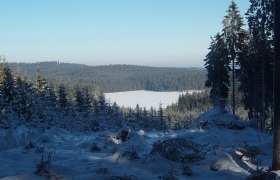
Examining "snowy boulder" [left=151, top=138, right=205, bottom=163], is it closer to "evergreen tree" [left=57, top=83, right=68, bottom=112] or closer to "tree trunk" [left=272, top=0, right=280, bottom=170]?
"tree trunk" [left=272, top=0, right=280, bottom=170]

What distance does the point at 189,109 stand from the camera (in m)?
142

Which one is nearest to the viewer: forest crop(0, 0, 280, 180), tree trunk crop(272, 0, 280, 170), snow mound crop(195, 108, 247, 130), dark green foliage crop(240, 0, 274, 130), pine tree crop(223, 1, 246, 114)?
forest crop(0, 0, 280, 180)

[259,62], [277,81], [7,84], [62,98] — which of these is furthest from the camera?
[62,98]

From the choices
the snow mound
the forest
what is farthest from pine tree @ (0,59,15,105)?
the snow mound

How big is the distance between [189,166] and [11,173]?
3.21m

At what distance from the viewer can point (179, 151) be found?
7.63m

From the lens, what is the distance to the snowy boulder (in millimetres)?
7343

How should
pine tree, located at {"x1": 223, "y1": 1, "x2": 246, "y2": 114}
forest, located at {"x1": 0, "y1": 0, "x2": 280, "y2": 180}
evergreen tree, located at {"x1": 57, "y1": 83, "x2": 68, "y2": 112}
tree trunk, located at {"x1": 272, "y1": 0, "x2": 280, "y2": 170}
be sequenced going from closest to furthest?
1. forest, located at {"x1": 0, "y1": 0, "x2": 280, "y2": 180}
2. tree trunk, located at {"x1": 272, "y1": 0, "x2": 280, "y2": 170}
3. pine tree, located at {"x1": 223, "y1": 1, "x2": 246, "y2": 114}
4. evergreen tree, located at {"x1": 57, "y1": 83, "x2": 68, "y2": 112}

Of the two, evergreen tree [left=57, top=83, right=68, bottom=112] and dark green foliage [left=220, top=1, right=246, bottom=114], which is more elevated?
dark green foliage [left=220, top=1, right=246, bottom=114]

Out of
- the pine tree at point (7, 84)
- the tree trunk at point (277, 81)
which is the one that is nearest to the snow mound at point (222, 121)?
the tree trunk at point (277, 81)

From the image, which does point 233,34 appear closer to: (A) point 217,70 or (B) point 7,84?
(A) point 217,70

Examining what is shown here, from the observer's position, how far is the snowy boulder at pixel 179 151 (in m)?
7.34

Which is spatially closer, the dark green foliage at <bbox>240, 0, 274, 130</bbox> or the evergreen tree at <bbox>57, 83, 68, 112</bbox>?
the dark green foliage at <bbox>240, 0, 274, 130</bbox>

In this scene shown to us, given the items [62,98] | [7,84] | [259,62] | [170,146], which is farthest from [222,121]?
[62,98]
